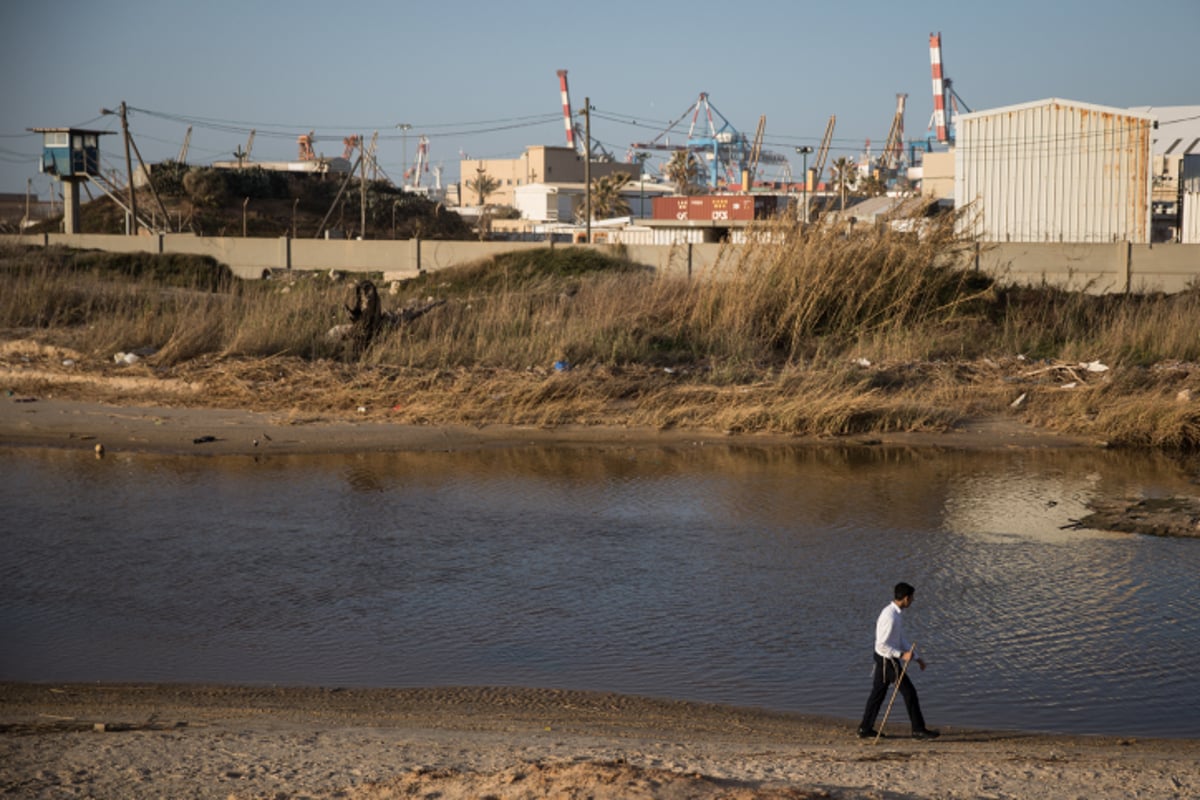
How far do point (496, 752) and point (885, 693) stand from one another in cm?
215

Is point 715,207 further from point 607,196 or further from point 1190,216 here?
point 607,196

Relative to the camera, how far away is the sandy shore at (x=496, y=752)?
15.1ft

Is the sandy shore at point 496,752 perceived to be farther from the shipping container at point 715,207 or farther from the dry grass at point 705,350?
the shipping container at point 715,207

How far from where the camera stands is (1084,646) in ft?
25.2

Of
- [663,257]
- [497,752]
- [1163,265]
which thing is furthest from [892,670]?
[663,257]

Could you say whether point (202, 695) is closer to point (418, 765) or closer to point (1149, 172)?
point (418, 765)

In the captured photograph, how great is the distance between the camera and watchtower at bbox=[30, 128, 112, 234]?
5125cm

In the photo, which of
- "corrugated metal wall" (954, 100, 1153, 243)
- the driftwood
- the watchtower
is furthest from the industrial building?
the driftwood

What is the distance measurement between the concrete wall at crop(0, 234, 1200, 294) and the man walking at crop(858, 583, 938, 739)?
14045mm

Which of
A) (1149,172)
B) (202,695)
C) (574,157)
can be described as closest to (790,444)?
(202,695)

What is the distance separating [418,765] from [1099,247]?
2723cm

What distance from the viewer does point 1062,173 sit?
119 ft

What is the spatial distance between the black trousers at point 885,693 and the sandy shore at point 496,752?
120mm

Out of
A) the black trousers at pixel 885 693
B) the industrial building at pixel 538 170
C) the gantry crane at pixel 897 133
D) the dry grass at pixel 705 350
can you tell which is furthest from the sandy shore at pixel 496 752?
the gantry crane at pixel 897 133
